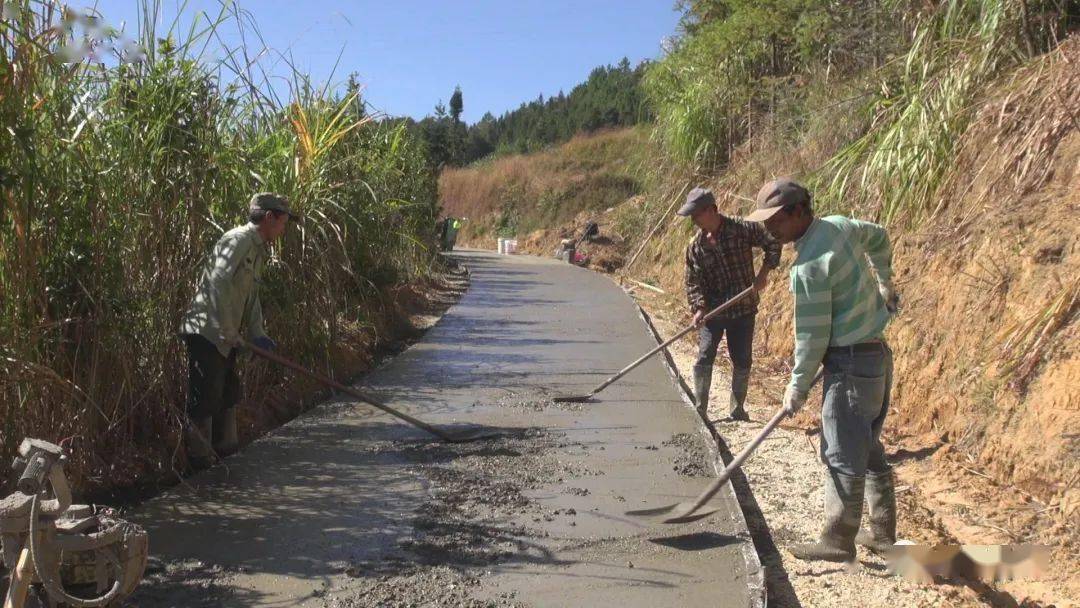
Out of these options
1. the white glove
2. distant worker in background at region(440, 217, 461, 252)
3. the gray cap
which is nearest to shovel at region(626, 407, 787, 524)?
the white glove

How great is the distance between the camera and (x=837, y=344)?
12.5ft

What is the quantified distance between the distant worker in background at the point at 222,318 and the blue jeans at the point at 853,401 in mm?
2832

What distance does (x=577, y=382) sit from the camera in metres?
7.78

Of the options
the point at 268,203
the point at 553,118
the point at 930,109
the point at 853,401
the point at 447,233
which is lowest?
the point at 853,401

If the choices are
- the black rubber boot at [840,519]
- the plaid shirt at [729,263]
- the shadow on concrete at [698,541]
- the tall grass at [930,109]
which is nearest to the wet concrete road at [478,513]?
the shadow on concrete at [698,541]

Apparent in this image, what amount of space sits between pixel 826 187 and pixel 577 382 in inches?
132

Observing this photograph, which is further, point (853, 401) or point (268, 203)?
point (268, 203)

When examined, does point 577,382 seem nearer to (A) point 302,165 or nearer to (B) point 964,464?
(A) point 302,165

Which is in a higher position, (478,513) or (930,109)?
(930,109)

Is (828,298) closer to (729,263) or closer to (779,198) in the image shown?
(779,198)

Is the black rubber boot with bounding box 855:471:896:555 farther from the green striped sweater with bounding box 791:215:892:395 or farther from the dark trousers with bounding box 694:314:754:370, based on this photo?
the dark trousers with bounding box 694:314:754:370

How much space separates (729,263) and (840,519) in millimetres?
2590

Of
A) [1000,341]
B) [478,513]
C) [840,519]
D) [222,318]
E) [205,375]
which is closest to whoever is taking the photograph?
[840,519]

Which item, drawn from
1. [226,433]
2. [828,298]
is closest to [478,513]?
[226,433]
